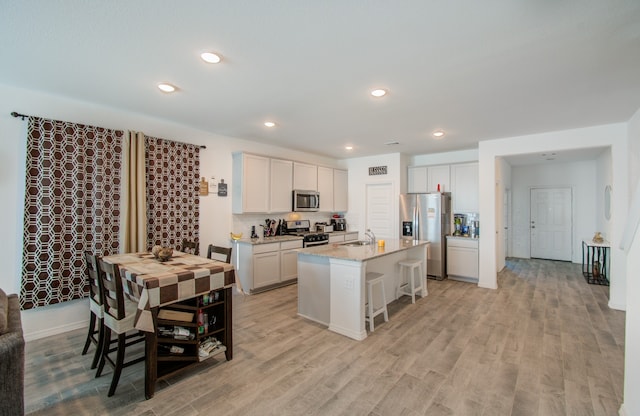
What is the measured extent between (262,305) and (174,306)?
186cm

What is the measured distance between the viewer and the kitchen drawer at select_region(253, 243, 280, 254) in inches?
183

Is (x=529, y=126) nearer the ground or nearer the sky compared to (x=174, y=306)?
nearer the sky

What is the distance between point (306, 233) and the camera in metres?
5.86

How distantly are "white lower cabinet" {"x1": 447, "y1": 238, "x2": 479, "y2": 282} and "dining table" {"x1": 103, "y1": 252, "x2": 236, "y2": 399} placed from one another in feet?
14.8

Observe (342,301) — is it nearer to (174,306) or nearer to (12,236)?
(174,306)

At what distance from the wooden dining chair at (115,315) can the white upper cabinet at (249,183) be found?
2.55 m

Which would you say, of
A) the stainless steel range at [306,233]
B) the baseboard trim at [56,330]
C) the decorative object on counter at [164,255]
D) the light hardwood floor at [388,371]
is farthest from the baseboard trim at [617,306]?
the baseboard trim at [56,330]

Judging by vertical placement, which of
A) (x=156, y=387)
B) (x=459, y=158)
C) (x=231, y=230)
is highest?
(x=459, y=158)

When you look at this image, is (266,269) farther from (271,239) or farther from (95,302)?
(95,302)

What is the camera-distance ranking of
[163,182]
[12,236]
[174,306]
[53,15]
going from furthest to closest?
[163,182]
[12,236]
[174,306]
[53,15]

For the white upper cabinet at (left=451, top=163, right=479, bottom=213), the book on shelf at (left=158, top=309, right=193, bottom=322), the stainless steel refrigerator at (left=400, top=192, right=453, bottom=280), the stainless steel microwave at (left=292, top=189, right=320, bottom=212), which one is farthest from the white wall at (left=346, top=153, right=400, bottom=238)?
the book on shelf at (left=158, top=309, right=193, bottom=322)

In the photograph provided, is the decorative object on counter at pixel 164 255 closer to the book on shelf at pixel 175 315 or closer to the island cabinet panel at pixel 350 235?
the book on shelf at pixel 175 315

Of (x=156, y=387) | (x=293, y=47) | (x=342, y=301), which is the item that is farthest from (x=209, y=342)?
(x=293, y=47)

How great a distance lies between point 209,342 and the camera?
260 cm
